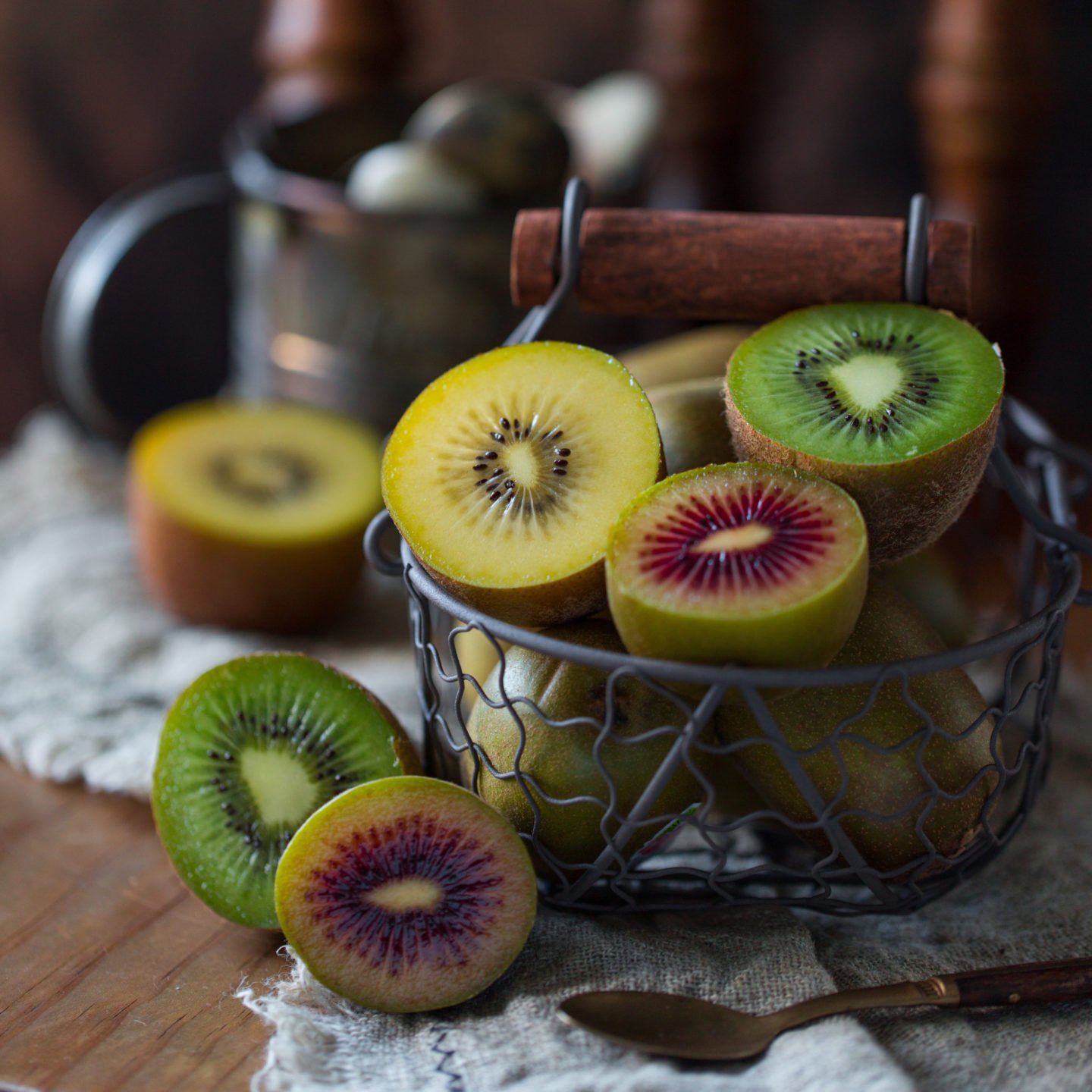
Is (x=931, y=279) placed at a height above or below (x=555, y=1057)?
above

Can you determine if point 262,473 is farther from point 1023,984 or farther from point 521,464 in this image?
point 1023,984

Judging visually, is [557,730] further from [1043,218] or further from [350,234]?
[1043,218]

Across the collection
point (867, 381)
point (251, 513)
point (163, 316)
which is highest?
point (867, 381)

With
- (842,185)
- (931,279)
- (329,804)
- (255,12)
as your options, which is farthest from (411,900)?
(255,12)

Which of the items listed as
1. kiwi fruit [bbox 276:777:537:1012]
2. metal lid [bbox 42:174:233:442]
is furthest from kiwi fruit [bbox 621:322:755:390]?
metal lid [bbox 42:174:233:442]

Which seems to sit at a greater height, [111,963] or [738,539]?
[738,539]

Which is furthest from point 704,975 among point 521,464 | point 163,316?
point 163,316

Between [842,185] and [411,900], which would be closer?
[411,900]
